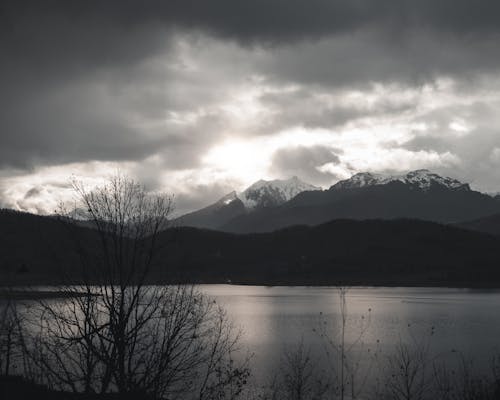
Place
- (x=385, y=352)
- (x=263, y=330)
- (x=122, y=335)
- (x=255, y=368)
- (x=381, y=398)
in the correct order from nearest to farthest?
1. (x=122, y=335)
2. (x=381, y=398)
3. (x=255, y=368)
4. (x=385, y=352)
5. (x=263, y=330)

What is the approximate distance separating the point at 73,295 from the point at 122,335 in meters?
2.31

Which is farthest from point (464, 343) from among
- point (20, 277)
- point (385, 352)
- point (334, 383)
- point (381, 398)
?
point (20, 277)

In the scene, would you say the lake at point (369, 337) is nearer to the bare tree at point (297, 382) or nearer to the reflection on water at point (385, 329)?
the reflection on water at point (385, 329)

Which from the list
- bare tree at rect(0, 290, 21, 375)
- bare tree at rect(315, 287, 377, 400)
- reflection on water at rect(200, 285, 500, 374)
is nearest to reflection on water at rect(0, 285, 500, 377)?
reflection on water at rect(200, 285, 500, 374)

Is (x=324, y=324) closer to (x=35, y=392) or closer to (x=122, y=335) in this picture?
(x=35, y=392)

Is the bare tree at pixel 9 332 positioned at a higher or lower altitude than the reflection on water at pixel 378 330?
higher

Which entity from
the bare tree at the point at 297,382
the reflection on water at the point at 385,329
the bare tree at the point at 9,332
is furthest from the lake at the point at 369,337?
the bare tree at the point at 9,332

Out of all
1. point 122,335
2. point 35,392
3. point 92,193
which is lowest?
point 35,392

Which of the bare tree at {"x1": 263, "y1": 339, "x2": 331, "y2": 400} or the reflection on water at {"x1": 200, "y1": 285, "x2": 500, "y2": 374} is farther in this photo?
the reflection on water at {"x1": 200, "y1": 285, "x2": 500, "y2": 374}

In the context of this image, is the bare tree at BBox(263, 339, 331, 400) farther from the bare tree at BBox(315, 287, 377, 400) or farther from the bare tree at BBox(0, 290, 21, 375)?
the bare tree at BBox(0, 290, 21, 375)

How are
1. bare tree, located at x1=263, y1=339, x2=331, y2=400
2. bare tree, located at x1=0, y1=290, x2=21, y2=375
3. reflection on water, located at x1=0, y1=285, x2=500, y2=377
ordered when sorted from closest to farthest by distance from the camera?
bare tree, located at x1=0, y1=290, x2=21, y2=375
bare tree, located at x1=263, y1=339, x2=331, y2=400
reflection on water, located at x1=0, y1=285, x2=500, y2=377

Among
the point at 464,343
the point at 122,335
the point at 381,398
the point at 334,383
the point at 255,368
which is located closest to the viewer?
the point at 122,335

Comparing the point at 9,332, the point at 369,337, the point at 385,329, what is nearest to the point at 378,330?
the point at 385,329

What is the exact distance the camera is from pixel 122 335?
15.0 m
